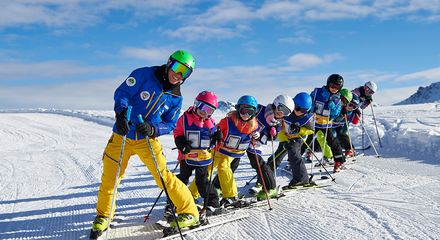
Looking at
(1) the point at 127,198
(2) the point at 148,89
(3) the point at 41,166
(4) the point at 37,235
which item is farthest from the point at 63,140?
(2) the point at 148,89

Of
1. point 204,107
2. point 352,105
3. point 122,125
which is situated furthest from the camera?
point 352,105

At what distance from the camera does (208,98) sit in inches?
215

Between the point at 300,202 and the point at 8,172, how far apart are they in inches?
267

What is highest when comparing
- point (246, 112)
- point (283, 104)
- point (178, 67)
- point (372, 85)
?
point (372, 85)

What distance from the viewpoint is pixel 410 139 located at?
38.5 ft

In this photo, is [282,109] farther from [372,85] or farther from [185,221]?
[372,85]

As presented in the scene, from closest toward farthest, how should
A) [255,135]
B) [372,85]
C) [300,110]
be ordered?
1. [255,135]
2. [300,110]
3. [372,85]

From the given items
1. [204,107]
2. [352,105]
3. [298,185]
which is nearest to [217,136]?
[204,107]

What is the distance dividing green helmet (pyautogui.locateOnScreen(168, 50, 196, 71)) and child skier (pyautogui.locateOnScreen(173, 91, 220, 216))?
962mm

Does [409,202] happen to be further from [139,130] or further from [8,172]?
[8,172]

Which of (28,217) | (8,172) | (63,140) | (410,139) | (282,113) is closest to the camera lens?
(28,217)

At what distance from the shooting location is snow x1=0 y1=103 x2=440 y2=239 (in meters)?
4.93

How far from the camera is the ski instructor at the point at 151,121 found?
14.8 ft

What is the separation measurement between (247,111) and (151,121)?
1760 millimetres
